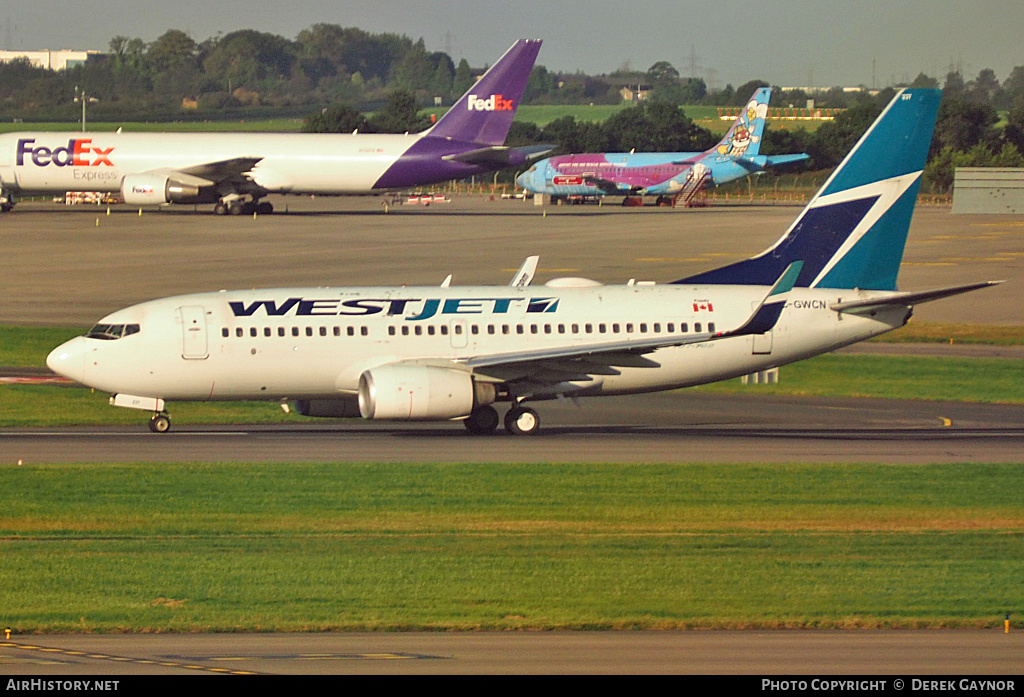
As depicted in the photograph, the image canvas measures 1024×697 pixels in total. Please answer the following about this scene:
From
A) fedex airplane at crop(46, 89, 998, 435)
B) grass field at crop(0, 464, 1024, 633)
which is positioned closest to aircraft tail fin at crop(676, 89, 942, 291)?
fedex airplane at crop(46, 89, 998, 435)

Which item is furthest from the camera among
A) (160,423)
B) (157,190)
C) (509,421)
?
(157,190)

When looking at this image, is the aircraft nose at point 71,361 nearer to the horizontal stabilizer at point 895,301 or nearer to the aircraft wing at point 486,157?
the horizontal stabilizer at point 895,301

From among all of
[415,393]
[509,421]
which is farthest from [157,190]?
[415,393]

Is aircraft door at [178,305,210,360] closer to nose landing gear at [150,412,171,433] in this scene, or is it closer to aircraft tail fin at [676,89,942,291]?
nose landing gear at [150,412,171,433]

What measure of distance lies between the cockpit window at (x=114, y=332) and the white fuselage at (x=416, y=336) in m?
0.13

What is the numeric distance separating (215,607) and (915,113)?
1077 inches

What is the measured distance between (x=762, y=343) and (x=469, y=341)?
7.71 metres

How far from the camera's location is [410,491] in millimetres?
29531

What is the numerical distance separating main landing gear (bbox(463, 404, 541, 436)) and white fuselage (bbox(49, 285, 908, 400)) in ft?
2.09

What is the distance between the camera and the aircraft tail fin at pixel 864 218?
40219mm

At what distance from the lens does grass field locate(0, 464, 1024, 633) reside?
2069 centimetres

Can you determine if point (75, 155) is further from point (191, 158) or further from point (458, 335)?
point (458, 335)

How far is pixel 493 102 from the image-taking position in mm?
105938

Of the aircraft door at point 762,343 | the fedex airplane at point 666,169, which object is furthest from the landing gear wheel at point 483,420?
the fedex airplane at point 666,169
